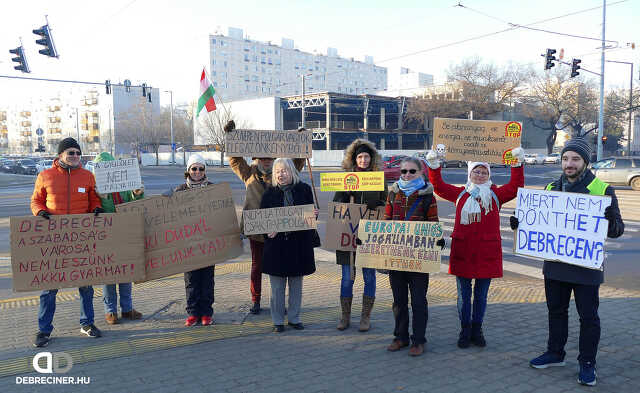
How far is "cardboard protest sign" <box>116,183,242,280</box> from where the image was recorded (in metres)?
5.24

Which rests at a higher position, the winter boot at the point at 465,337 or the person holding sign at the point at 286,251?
the person holding sign at the point at 286,251

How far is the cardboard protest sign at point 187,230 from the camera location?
17.2 feet

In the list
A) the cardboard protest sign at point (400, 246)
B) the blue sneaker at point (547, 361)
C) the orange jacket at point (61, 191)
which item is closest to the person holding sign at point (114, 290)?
the orange jacket at point (61, 191)

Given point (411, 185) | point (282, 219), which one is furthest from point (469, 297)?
point (282, 219)

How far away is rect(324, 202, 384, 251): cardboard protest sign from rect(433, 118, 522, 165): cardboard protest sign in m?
1.05

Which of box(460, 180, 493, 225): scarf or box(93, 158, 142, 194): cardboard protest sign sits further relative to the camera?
box(93, 158, 142, 194): cardboard protest sign

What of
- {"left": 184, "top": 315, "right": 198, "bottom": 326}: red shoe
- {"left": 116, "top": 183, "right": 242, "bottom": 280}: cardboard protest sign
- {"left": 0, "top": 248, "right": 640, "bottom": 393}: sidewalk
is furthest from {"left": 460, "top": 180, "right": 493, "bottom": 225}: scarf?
{"left": 184, "top": 315, "right": 198, "bottom": 326}: red shoe

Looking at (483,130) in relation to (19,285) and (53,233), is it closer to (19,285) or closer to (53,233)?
(53,233)

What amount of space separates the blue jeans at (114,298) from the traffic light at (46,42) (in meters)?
16.3

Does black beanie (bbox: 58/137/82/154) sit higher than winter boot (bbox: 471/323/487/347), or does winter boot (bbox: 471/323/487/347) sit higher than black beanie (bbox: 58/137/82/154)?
black beanie (bbox: 58/137/82/154)

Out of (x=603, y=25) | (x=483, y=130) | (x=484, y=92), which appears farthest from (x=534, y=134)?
(x=483, y=130)

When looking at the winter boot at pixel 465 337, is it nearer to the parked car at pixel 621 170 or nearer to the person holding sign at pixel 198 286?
the person holding sign at pixel 198 286

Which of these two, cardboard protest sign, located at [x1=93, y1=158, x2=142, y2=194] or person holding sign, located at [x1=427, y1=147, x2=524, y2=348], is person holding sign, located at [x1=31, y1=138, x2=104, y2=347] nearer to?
cardboard protest sign, located at [x1=93, y1=158, x2=142, y2=194]

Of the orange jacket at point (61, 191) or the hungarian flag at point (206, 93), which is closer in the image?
the orange jacket at point (61, 191)
